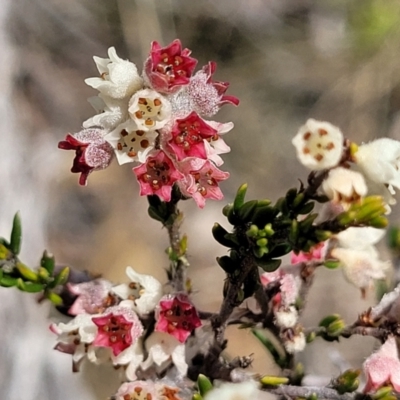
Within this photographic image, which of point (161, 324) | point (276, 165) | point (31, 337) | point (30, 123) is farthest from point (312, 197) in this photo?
point (30, 123)

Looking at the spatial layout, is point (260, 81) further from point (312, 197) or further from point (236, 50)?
point (312, 197)

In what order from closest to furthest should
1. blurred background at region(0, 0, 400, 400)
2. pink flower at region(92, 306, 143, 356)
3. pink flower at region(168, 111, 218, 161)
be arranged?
1. pink flower at region(168, 111, 218, 161)
2. pink flower at region(92, 306, 143, 356)
3. blurred background at region(0, 0, 400, 400)

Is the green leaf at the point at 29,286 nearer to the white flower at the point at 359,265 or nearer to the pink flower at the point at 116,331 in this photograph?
the pink flower at the point at 116,331

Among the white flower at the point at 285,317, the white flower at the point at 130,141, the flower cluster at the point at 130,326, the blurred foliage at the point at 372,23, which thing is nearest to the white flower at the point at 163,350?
the flower cluster at the point at 130,326

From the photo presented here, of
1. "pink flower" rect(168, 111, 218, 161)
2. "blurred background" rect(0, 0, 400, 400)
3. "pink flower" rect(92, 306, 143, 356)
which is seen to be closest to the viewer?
"pink flower" rect(168, 111, 218, 161)

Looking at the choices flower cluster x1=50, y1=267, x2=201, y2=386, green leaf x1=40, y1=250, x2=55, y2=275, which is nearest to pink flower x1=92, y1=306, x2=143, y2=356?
flower cluster x1=50, y1=267, x2=201, y2=386

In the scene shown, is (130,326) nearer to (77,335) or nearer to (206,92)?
(77,335)

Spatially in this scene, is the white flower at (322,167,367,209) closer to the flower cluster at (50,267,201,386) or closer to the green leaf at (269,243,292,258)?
the green leaf at (269,243,292,258)

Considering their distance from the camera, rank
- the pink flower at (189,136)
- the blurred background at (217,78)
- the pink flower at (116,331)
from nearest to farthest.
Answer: the pink flower at (189,136), the pink flower at (116,331), the blurred background at (217,78)
